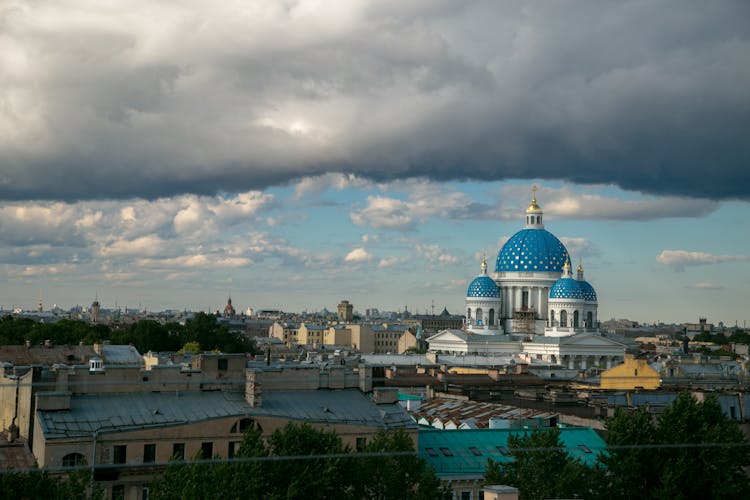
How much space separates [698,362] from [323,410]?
5342 cm

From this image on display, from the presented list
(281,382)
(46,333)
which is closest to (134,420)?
(281,382)

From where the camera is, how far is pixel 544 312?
11925 centimetres

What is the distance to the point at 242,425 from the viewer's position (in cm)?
2986

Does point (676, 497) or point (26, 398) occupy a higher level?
point (26, 398)

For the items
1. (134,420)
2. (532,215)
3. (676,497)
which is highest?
(532,215)

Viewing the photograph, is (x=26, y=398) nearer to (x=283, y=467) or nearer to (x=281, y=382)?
(x=281, y=382)

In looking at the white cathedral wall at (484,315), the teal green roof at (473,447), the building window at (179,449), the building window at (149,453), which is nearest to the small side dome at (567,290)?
the white cathedral wall at (484,315)

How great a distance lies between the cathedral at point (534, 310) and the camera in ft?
348

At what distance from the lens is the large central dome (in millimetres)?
120500

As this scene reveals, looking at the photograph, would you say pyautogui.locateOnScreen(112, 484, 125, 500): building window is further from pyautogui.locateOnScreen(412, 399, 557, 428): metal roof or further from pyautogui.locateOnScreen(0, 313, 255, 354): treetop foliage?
pyautogui.locateOnScreen(0, 313, 255, 354): treetop foliage

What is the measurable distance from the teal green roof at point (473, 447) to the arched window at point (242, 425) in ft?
16.4

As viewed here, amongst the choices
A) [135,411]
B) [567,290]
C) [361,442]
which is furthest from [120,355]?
[567,290]

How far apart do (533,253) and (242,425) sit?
94.2 meters

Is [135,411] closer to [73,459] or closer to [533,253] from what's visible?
[73,459]
